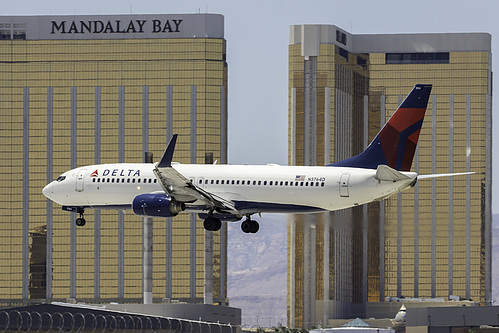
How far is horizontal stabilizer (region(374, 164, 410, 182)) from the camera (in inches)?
4652

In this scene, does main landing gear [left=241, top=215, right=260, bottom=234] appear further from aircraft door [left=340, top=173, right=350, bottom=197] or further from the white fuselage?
aircraft door [left=340, top=173, right=350, bottom=197]

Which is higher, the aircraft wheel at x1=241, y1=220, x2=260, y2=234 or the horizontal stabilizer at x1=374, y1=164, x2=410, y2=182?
the horizontal stabilizer at x1=374, y1=164, x2=410, y2=182

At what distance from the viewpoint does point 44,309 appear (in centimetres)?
17138

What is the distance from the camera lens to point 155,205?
120438 mm

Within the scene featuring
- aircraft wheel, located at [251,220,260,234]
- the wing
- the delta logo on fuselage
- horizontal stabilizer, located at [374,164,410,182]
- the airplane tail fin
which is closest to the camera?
the wing

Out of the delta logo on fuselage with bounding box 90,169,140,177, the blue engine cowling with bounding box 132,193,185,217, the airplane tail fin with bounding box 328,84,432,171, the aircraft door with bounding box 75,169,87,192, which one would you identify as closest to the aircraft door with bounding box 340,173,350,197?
the airplane tail fin with bounding box 328,84,432,171

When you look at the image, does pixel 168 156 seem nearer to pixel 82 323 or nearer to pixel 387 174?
pixel 387 174

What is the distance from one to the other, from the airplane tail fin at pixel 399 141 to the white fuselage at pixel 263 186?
302 centimetres

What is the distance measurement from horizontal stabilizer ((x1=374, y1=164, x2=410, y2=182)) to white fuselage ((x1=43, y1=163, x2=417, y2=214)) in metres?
0.50

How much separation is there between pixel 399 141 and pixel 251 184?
1579cm

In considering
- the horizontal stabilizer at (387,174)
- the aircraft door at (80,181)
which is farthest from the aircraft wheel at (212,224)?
the horizontal stabilizer at (387,174)

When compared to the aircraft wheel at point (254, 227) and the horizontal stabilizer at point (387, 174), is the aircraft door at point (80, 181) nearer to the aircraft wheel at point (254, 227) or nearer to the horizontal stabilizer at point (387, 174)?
the aircraft wheel at point (254, 227)

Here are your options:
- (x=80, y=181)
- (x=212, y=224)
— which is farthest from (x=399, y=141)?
(x=80, y=181)

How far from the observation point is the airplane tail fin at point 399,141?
12725cm
